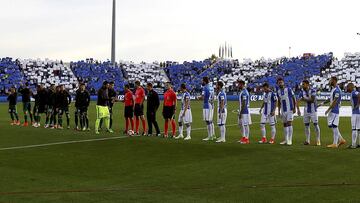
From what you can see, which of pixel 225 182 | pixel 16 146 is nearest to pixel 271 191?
pixel 225 182

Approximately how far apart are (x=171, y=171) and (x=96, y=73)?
202 ft

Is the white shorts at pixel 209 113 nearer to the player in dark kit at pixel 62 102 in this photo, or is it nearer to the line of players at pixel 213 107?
the line of players at pixel 213 107

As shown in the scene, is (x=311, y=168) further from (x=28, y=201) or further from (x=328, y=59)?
(x=328, y=59)

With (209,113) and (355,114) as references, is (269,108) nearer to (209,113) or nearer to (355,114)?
(209,113)

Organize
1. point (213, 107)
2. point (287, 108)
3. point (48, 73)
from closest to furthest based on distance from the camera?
1. point (287, 108)
2. point (213, 107)
3. point (48, 73)

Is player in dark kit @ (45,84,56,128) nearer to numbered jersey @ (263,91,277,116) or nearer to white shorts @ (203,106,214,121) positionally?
white shorts @ (203,106,214,121)

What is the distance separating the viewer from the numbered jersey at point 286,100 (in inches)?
685

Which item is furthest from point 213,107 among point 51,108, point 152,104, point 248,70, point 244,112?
point 248,70

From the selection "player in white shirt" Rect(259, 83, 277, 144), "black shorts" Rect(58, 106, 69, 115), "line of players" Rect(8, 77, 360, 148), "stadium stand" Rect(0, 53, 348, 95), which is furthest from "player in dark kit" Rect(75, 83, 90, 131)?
"stadium stand" Rect(0, 53, 348, 95)

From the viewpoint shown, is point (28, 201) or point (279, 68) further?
point (279, 68)

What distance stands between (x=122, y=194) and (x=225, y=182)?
231 cm

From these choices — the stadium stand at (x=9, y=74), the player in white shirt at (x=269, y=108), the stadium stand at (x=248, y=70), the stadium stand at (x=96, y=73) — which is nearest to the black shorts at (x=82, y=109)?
the player in white shirt at (x=269, y=108)

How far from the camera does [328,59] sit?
70.2 metres

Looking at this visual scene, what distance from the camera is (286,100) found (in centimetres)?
1742
